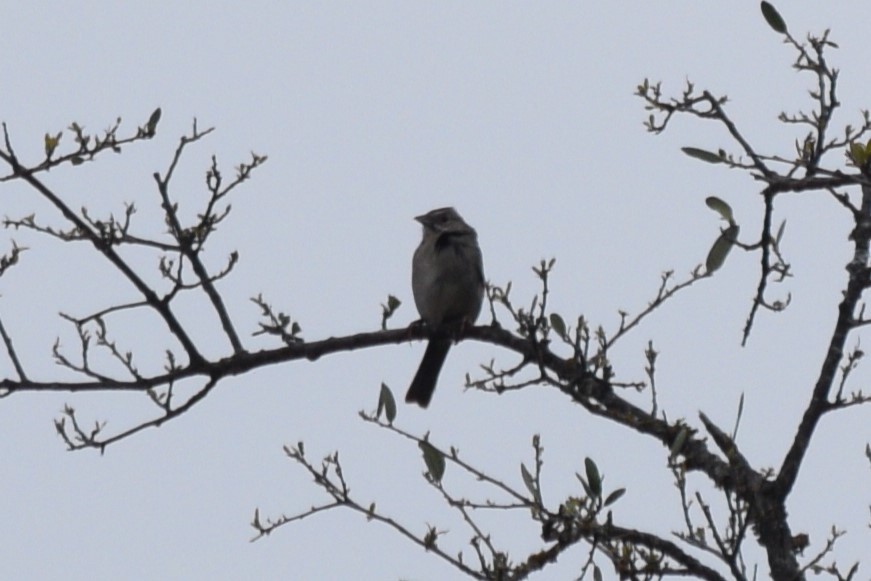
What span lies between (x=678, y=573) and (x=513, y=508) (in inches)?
22.7

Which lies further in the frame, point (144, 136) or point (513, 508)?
point (144, 136)

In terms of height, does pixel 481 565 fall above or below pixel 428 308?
below

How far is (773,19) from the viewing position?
16.5ft

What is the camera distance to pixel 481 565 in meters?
4.40

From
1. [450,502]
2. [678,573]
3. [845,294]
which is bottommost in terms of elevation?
[678,573]

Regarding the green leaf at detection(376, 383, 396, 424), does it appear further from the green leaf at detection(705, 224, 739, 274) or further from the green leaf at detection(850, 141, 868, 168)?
the green leaf at detection(850, 141, 868, 168)

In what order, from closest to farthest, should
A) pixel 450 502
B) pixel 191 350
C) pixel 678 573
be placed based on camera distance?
pixel 678 573, pixel 450 502, pixel 191 350

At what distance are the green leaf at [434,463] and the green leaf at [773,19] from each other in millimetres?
1954

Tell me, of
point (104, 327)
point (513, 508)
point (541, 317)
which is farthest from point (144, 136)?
point (513, 508)

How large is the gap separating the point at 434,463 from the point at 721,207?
1375mm

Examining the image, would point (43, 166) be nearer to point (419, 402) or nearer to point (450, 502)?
point (450, 502)

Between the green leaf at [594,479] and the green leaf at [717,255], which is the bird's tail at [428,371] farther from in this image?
the green leaf at [594,479]

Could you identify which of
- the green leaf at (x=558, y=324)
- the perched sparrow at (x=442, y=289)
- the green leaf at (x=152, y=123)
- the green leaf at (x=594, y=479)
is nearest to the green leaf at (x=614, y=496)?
the green leaf at (x=594, y=479)

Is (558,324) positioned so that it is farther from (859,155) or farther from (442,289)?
(442,289)
